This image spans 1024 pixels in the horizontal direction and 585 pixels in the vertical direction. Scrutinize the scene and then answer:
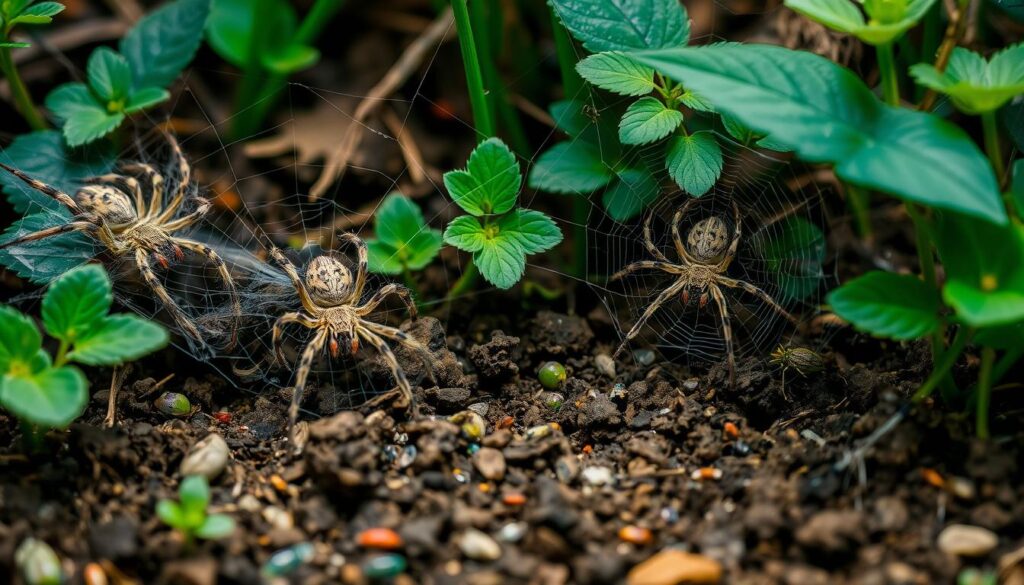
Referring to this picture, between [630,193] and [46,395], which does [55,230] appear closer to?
[46,395]

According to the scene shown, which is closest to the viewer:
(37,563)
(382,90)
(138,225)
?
(37,563)

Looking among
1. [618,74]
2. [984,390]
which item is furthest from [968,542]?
[618,74]

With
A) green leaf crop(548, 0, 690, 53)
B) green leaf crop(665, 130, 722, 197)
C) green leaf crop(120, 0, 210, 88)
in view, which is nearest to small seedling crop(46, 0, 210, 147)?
Answer: green leaf crop(120, 0, 210, 88)

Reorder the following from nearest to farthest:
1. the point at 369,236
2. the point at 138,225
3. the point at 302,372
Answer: the point at 302,372
the point at 138,225
the point at 369,236

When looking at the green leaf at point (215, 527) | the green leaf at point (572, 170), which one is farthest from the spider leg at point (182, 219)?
the green leaf at point (215, 527)

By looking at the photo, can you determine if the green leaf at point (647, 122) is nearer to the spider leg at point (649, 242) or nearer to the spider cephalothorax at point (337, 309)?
the spider leg at point (649, 242)

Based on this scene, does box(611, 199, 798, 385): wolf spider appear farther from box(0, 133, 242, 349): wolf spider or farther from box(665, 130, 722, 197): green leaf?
box(0, 133, 242, 349): wolf spider
